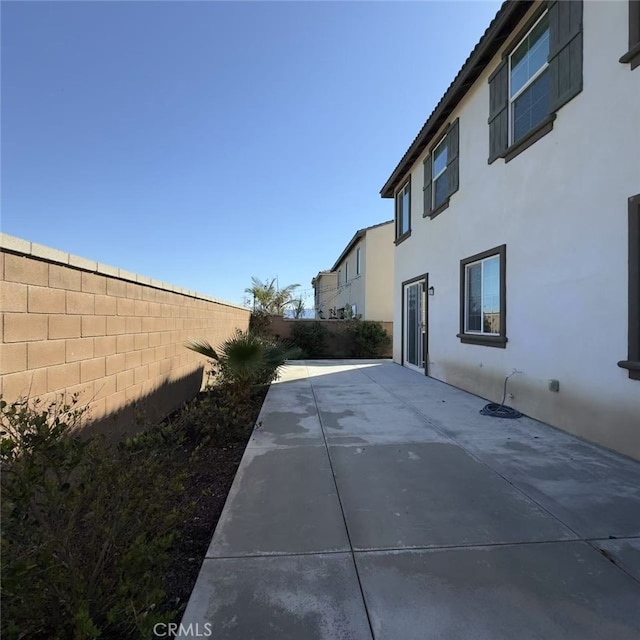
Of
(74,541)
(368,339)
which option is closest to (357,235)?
(368,339)

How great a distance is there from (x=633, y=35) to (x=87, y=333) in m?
6.29

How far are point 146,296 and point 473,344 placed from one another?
5981 millimetres

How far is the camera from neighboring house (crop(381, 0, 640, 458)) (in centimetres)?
439

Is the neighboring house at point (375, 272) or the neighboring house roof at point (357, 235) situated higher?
the neighboring house roof at point (357, 235)

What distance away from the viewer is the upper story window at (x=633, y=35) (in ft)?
13.7

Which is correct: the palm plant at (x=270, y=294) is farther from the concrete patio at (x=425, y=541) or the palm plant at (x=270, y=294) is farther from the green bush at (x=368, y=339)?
the concrete patio at (x=425, y=541)

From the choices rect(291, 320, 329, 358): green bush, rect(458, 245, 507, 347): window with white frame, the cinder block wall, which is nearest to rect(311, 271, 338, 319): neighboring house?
rect(291, 320, 329, 358): green bush

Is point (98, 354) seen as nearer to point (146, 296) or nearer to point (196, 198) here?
point (146, 296)

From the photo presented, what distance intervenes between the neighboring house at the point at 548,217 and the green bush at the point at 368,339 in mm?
8310

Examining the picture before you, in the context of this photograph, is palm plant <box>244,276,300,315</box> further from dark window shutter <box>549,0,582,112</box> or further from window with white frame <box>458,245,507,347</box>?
dark window shutter <box>549,0,582,112</box>

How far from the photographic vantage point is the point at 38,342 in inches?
117

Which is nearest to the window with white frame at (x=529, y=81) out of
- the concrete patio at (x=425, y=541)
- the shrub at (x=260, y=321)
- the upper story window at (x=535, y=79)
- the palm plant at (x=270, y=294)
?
the upper story window at (x=535, y=79)

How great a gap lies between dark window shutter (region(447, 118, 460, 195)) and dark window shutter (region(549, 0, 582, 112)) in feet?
9.89

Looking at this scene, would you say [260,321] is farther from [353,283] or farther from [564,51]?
[564,51]
